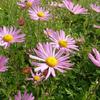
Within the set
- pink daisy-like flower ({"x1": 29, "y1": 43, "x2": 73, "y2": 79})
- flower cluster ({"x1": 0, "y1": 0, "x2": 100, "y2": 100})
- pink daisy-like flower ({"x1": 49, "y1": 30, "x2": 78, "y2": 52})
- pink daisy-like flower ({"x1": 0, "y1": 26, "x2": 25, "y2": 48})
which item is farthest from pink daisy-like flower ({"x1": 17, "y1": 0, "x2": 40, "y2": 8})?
pink daisy-like flower ({"x1": 29, "y1": 43, "x2": 73, "y2": 79})

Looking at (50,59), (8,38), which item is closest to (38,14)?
(8,38)

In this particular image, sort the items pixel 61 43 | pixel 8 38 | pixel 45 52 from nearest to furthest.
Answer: pixel 45 52 < pixel 61 43 < pixel 8 38

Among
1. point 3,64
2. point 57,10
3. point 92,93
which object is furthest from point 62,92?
point 57,10

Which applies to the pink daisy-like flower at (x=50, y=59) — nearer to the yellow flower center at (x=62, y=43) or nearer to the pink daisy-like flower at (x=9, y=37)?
the yellow flower center at (x=62, y=43)

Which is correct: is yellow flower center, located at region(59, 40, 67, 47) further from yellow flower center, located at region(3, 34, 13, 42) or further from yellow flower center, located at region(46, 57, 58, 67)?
yellow flower center, located at region(3, 34, 13, 42)

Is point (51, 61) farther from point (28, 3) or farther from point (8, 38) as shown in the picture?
point (28, 3)

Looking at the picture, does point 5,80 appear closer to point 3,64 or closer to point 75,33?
point 3,64
